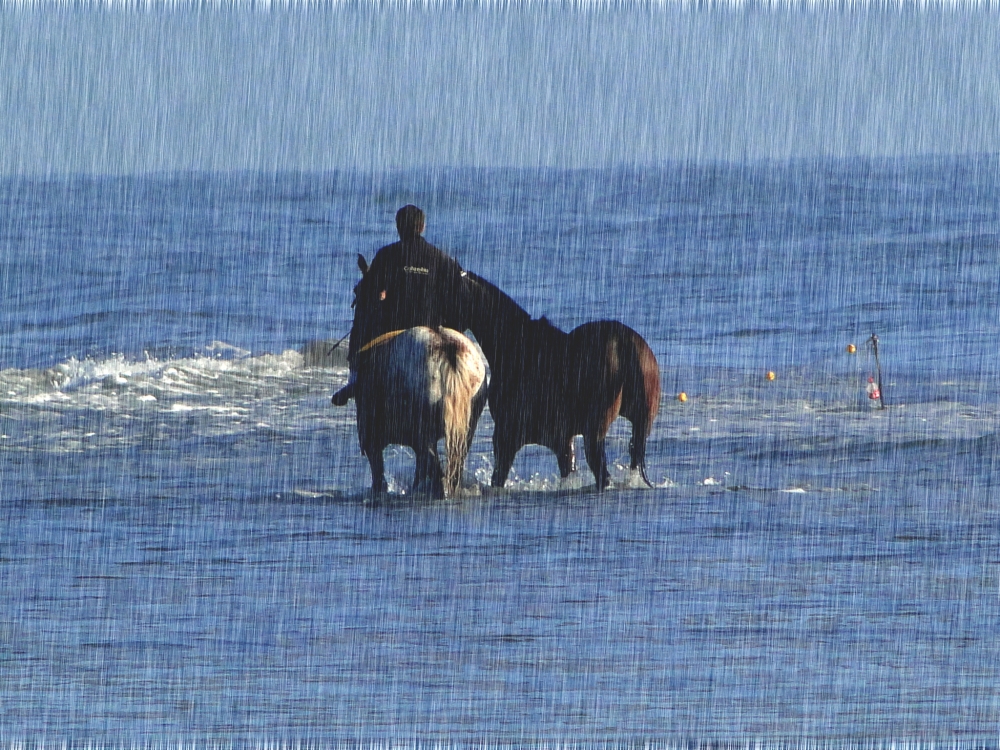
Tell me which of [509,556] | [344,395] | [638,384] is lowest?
[509,556]

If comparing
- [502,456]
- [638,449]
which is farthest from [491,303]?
[638,449]

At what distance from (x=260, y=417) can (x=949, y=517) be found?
9032 millimetres

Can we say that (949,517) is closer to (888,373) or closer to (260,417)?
(260,417)

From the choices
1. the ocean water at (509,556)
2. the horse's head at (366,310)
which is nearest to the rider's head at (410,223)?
the horse's head at (366,310)

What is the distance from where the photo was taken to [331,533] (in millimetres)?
13148

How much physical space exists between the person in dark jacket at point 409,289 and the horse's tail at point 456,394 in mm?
492

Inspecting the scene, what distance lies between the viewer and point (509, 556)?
40.2 ft

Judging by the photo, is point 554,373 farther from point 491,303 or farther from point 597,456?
point 597,456

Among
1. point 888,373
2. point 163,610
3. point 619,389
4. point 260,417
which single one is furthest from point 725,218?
point 163,610

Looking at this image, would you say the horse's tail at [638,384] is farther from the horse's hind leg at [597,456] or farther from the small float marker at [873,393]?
the small float marker at [873,393]

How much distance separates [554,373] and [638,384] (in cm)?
63

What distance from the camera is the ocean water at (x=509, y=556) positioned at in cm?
920

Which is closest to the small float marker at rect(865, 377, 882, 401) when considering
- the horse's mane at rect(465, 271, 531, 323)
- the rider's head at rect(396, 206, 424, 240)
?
the horse's mane at rect(465, 271, 531, 323)

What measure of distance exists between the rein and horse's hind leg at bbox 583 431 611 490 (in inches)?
62.3
